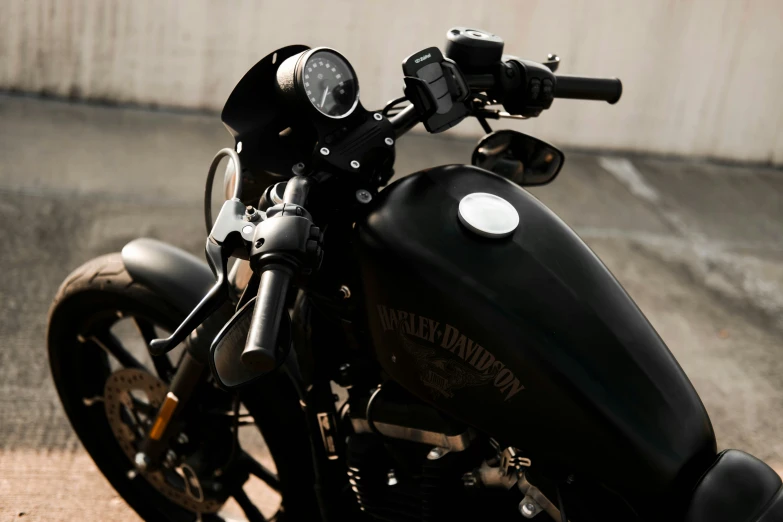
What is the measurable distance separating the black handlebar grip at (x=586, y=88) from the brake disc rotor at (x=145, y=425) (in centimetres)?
107

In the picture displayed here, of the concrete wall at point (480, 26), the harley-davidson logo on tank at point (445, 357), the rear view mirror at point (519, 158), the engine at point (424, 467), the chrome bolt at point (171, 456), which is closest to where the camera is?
the harley-davidson logo on tank at point (445, 357)

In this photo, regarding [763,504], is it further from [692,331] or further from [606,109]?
[606,109]

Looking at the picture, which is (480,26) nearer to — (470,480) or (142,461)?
(142,461)

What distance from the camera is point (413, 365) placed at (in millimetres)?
1344

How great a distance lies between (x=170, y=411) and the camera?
5.75 feet

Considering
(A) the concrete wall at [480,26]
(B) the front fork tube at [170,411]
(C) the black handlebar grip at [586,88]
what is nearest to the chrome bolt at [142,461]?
(B) the front fork tube at [170,411]

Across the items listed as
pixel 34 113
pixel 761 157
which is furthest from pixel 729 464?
pixel 761 157

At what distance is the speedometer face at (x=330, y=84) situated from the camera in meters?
1.31

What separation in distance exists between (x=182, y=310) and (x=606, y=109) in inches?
165

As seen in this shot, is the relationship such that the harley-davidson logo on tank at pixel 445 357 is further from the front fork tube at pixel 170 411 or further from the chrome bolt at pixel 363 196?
the front fork tube at pixel 170 411

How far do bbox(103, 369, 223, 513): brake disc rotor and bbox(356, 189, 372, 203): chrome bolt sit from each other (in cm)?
76

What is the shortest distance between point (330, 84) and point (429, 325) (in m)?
0.41

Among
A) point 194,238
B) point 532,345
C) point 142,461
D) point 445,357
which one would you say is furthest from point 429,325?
point 194,238

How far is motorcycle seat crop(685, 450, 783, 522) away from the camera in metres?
1.16
